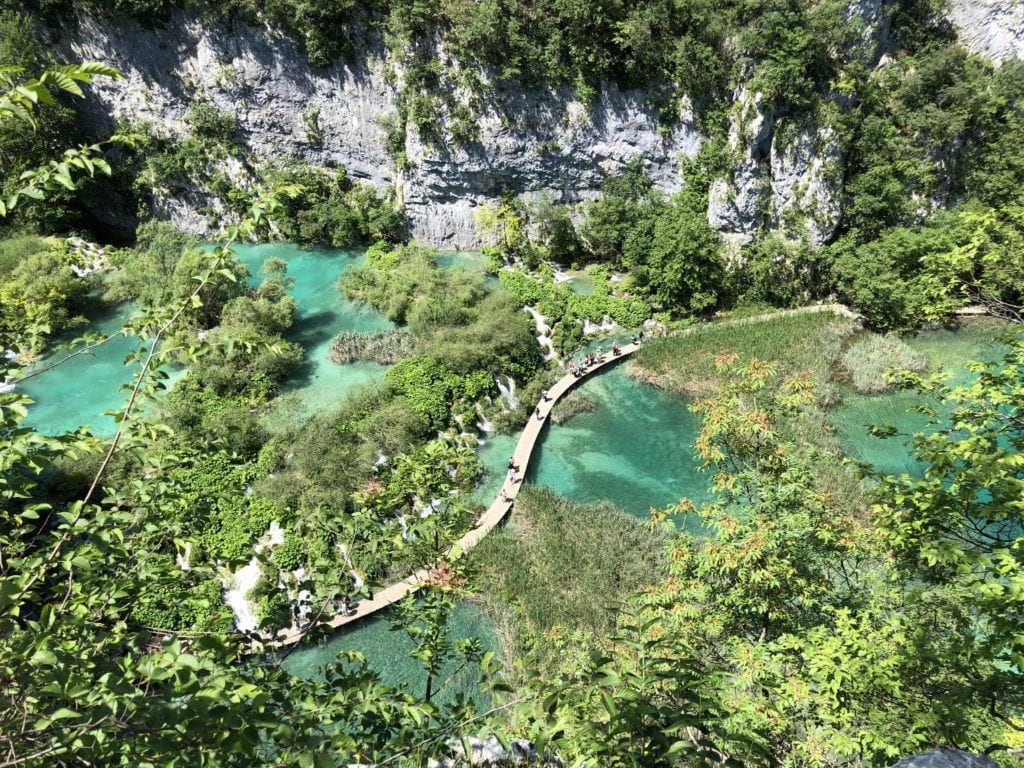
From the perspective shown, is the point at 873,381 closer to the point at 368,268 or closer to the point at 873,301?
the point at 873,301

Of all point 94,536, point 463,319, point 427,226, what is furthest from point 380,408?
point 94,536

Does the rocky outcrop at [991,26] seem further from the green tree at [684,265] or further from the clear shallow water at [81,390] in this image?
the clear shallow water at [81,390]

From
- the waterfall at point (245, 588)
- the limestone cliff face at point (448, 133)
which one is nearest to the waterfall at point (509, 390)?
the waterfall at point (245, 588)

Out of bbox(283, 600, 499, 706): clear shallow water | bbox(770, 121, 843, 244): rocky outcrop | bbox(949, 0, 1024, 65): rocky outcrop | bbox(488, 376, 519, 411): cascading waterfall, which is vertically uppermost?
bbox(949, 0, 1024, 65): rocky outcrop

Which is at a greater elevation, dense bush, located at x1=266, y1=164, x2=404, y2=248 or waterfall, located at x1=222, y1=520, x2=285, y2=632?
dense bush, located at x1=266, y1=164, x2=404, y2=248

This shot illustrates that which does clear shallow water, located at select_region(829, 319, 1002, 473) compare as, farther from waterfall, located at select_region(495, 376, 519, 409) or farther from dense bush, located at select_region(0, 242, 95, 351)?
dense bush, located at select_region(0, 242, 95, 351)

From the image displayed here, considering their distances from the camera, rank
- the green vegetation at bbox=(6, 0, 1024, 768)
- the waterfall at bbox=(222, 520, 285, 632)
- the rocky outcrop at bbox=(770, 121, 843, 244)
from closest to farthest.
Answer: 1. the green vegetation at bbox=(6, 0, 1024, 768)
2. the waterfall at bbox=(222, 520, 285, 632)
3. the rocky outcrop at bbox=(770, 121, 843, 244)

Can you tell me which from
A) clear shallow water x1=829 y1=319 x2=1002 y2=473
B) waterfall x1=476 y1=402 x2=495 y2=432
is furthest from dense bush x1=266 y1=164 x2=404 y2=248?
clear shallow water x1=829 y1=319 x2=1002 y2=473
